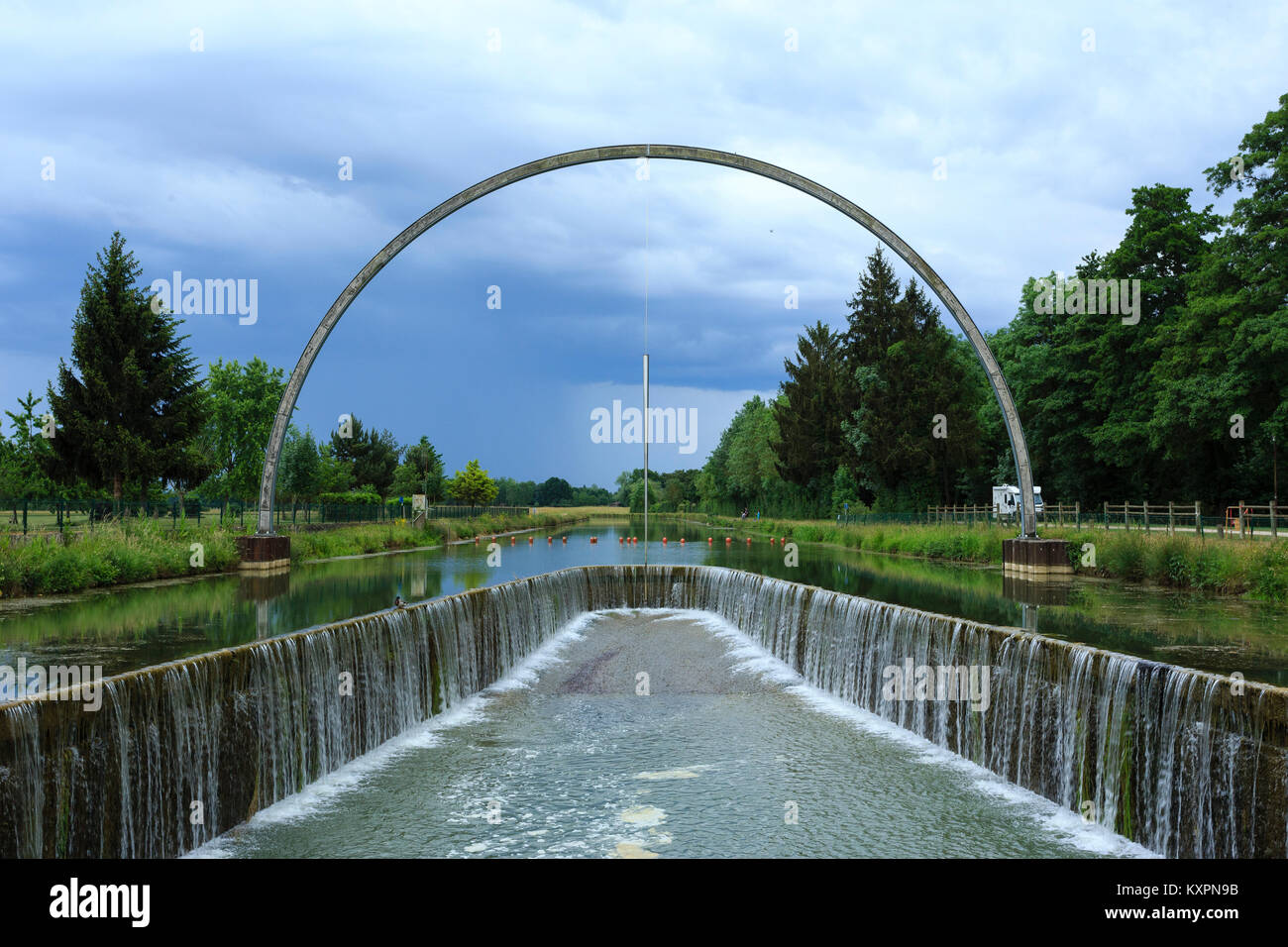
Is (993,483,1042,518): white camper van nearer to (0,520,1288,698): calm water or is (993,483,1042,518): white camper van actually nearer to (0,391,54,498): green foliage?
(0,520,1288,698): calm water

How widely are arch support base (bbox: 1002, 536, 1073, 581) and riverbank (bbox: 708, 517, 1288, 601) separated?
1.55 m

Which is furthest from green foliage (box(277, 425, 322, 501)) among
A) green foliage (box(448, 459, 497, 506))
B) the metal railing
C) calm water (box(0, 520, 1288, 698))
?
calm water (box(0, 520, 1288, 698))

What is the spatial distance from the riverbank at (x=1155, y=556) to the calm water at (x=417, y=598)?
1.38m

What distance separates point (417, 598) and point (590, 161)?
12.2m

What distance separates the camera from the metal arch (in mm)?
24453

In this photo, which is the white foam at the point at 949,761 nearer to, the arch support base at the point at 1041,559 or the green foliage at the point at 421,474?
the arch support base at the point at 1041,559

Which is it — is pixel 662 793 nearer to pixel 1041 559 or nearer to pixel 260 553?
pixel 260 553

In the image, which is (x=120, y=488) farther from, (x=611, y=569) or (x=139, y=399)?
(x=611, y=569)

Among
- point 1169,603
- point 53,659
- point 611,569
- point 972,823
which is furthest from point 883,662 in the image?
point 611,569

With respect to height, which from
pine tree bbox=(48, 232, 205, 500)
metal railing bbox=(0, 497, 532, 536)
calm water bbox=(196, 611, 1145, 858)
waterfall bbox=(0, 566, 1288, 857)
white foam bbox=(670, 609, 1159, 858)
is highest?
pine tree bbox=(48, 232, 205, 500)

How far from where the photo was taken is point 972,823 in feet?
32.1

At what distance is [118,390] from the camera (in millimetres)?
45062

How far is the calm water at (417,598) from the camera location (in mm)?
13719

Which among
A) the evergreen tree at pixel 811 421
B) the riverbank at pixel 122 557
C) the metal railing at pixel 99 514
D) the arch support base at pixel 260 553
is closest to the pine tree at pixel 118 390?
the metal railing at pixel 99 514
